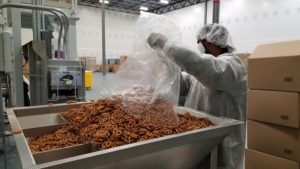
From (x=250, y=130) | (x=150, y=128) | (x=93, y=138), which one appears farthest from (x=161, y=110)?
(x=250, y=130)

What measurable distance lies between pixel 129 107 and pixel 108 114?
0.38 feet

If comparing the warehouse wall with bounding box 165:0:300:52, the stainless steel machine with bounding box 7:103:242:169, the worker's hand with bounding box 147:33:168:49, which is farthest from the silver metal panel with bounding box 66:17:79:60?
the warehouse wall with bounding box 165:0:300:52

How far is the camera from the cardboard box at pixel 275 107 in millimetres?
1579

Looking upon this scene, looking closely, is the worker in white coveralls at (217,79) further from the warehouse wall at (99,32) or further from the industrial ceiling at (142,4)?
the industrial ceiling at (142,4)

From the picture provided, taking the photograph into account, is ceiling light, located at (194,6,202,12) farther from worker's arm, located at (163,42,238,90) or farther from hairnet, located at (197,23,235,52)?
worker's arm, located at (163,42,238,90)

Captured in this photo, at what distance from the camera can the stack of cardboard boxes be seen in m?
1.59

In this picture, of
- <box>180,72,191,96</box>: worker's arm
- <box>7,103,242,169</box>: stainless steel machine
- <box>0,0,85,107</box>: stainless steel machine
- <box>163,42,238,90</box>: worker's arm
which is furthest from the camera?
<box>0,0,85,107</box>: stainless steel machine

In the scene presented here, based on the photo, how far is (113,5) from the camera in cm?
1394

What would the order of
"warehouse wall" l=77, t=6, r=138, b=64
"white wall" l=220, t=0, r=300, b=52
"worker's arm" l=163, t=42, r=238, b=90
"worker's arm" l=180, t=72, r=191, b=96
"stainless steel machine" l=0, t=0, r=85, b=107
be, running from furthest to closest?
"warehouse wall" l=77, t=6, r=138, b=64 < "white wall" l=220, t=0, r=300, b=52 < "stainless steel machine" l=0, t=0, r=85, b=107 < "worker's arm" l=180, t=72, r=191, b=96 < "worker's arm" l=163, t=42, r=238, b=90

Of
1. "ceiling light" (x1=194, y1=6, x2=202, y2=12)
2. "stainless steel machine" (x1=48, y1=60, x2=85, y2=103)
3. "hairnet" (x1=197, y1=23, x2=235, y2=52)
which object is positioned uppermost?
"ceiling light" (x1=194, y1=6, x2=202, y2=12)

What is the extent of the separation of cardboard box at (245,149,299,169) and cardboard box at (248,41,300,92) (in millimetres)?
504

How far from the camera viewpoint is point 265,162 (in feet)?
5.82

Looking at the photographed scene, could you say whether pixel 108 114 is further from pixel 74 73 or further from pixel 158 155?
pixel 74 73

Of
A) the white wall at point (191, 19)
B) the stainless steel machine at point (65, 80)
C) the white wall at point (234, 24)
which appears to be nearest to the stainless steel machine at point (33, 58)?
the stainless steel machine at point (65, 80)
